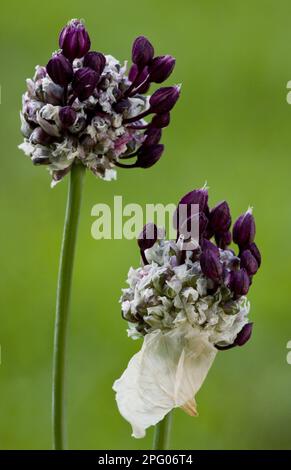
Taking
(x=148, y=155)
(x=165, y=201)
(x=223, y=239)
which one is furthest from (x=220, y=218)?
(x=165, y=201)

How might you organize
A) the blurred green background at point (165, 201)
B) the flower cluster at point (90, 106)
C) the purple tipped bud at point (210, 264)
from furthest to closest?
the blurred green background at point (165, 201) → the flower cluster at point (90, 106) → the purple tipped bud at point (210, 264)

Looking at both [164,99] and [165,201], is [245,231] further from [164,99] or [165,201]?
[165,201]

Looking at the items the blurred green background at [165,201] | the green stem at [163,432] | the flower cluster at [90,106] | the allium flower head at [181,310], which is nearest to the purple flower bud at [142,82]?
the flower cluster at [90,106]

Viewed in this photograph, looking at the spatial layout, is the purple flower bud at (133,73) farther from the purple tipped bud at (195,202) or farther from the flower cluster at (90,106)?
the purple tipped bud at (195,202)

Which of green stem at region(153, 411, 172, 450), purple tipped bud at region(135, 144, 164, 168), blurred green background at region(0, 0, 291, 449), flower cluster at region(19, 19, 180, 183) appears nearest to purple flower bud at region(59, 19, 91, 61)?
flower cluster at region(19, 19, 180, 183)

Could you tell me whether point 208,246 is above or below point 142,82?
below
